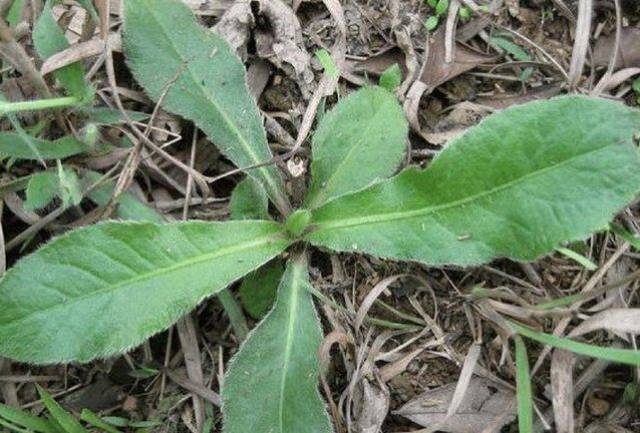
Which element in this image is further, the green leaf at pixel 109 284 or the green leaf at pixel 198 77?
the green leaf at pixel 198 77

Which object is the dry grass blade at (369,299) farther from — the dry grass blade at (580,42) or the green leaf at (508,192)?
the dry grass blade at (580,42)

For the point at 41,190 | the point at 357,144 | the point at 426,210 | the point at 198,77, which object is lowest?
the point at 426,210

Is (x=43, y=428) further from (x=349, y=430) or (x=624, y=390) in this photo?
(x=624, y=390)

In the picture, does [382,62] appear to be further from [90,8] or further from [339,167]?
[90,8]

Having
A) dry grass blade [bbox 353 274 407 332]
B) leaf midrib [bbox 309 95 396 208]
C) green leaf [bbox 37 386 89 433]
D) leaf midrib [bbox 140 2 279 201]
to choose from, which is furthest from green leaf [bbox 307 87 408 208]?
green leaf [bbox 37 386 89 433]

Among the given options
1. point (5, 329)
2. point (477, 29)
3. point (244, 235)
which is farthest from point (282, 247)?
point (477, 29)

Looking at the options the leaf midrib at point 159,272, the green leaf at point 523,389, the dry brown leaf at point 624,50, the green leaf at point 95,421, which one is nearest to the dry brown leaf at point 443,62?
the dry brown leaf at point 624,50

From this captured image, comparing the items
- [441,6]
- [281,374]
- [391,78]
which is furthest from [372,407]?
[441,6]
